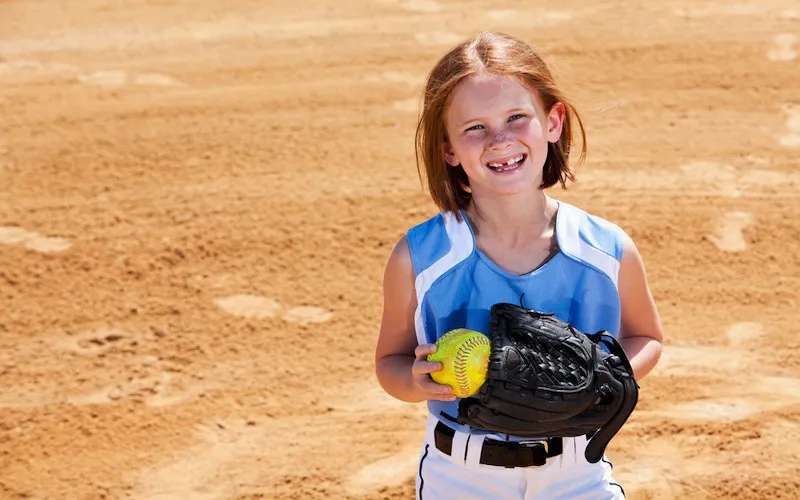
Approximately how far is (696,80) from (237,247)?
3.55 m

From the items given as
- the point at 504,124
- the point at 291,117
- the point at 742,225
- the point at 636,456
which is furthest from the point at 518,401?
the point at 291,117

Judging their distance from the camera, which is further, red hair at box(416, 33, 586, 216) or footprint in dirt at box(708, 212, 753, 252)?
footprint in dirt at box(708, 212, 753, 252)

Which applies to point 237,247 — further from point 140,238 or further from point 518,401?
point 518,401

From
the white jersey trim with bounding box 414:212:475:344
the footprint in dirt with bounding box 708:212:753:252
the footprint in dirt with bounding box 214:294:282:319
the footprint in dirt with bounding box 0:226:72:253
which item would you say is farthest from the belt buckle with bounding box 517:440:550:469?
the footprint in dirt with bounding box 0:226:72:253

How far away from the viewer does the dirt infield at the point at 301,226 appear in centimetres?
431

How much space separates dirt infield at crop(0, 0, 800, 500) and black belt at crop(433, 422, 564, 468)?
5.26ft

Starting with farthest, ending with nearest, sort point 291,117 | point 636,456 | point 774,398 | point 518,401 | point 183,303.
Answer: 1. point 291,117
2. point 183,303
3. point 774,398
4. point 636,456
5. point 518,401

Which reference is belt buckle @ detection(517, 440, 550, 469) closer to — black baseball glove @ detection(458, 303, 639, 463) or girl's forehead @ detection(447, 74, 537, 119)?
black baseball glove @ detection(458, 303, 639, 463)

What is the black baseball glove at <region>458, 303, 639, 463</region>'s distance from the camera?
241 cm

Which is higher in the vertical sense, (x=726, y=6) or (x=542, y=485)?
(x=726, y=6)

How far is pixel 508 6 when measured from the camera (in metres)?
7.80

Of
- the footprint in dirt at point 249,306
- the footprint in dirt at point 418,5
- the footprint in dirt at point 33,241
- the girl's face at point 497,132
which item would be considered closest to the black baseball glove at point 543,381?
the girl's face at point 497,132

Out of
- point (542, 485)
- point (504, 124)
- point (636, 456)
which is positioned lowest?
point (636, 456)

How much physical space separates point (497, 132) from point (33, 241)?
3.89 m
